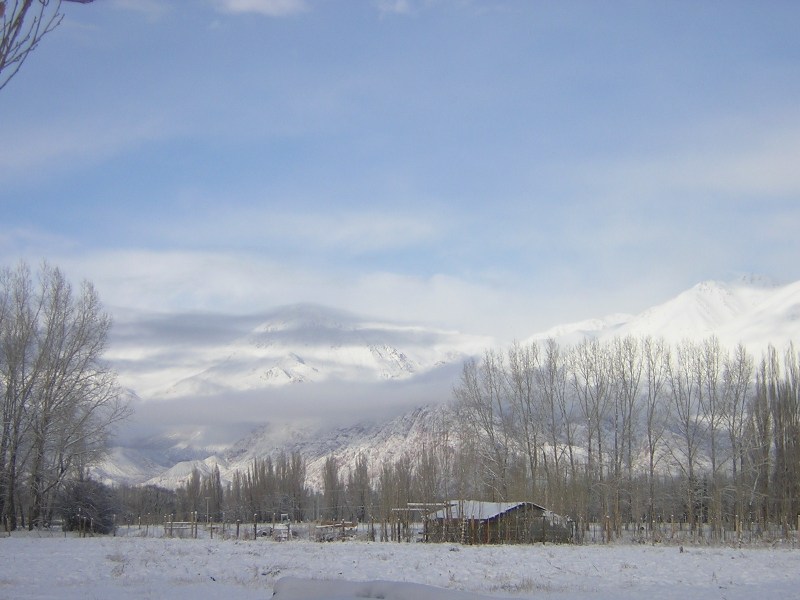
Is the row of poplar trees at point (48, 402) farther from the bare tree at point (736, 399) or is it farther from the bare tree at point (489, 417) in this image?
the bare tree at point (736, 399)

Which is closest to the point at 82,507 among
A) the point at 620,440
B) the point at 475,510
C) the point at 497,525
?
the point at 475,510

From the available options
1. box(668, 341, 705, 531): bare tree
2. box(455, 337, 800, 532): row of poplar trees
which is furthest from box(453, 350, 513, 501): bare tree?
box(668, 341, 705, 531): bare tree

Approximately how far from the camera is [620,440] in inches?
2115

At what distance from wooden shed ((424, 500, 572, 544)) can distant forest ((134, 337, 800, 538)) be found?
9.30ft

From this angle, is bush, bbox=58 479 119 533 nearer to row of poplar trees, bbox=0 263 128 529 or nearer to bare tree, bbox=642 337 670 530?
row of poplar trees, bbox=0 263 128 529

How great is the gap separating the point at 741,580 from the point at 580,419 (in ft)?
130

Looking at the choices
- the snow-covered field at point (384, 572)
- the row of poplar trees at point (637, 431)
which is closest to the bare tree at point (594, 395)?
the row of poplar trees at point (637, 431)

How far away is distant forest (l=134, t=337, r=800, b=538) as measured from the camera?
1801 inches

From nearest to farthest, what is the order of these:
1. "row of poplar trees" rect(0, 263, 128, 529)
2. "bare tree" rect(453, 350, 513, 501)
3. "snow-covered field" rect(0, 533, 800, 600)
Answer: "snow-covered field" rect(0, 533, 800, 600), "row of poplar trees" rect(0, 263, 128, 529), "bare tree" rect(453, 350, 513, 501)

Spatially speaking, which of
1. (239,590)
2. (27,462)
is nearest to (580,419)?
(27,462)

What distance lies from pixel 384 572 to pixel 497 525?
69.3ft

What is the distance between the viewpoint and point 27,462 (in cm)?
3472

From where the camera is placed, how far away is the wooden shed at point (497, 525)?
119ft

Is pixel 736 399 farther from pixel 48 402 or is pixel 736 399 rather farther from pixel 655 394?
pixel 48 402
